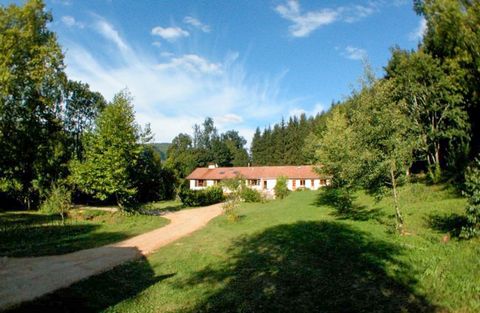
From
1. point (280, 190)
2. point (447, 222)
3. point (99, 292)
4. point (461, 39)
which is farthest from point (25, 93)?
point (461, 39)

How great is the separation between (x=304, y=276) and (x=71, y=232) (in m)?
16.1

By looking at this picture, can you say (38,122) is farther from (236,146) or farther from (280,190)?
(236,146)

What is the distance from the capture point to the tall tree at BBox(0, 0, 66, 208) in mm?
21875

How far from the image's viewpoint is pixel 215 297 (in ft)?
26.5

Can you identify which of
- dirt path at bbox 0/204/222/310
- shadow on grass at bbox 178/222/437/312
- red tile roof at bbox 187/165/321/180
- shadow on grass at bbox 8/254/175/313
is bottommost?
shadow on grass at bbox 8/254/175/313

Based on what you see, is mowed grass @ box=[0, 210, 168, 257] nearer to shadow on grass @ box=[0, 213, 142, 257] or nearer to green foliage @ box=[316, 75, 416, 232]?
shadow on grass @ box=[0, 213, 142, 257]

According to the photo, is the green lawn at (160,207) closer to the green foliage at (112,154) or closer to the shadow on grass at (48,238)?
the green foliage at (112,154)

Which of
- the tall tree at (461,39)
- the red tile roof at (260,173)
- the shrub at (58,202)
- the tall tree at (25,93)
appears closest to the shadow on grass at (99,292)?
the shrub at (58,202)

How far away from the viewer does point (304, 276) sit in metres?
8.98

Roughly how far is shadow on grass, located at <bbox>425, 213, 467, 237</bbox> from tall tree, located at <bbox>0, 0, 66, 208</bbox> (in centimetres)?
2572

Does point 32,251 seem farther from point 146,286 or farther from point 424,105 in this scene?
point 424,105

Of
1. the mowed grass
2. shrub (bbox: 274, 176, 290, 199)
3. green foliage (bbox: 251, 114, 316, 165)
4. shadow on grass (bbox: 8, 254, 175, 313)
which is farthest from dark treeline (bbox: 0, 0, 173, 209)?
green foliage (bbox: 251, 114, 316, 165)

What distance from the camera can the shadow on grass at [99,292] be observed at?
8.05 metres

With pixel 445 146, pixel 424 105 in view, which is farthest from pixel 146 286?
pixel 445 146
